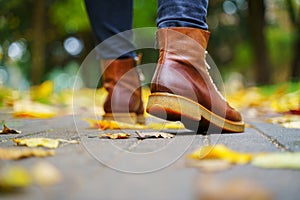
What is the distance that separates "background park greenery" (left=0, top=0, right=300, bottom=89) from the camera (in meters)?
7.86

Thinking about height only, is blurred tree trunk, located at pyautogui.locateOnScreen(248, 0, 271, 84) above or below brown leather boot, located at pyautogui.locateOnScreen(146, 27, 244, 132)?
below

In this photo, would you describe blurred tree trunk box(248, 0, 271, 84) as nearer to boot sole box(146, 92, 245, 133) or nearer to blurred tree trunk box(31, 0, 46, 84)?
blurred tree trunk box(31, 0, 46, 84)

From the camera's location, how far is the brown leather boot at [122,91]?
218cm

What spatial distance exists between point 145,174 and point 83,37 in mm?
10594

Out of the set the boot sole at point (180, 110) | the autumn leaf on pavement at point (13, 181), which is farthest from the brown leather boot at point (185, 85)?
the autumn leaf on pavement at point (13, 181)

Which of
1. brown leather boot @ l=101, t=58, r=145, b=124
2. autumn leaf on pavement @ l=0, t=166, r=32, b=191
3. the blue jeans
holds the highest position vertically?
the blue jeans

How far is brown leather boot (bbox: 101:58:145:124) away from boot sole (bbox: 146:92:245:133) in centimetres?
63

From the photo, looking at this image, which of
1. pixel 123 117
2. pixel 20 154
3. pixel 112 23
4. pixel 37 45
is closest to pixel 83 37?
pixel 37 45

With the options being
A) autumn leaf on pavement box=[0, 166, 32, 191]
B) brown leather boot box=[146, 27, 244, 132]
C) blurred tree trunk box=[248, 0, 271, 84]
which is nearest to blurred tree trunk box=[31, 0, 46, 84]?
blurred tree trunk box=[248, 0, 271, 84]

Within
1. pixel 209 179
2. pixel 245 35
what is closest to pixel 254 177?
pixel 209 179

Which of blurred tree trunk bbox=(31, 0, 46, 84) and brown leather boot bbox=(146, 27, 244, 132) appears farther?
blurred tree trunk bbox=(31, 0, 46, 84)

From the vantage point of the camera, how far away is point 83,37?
1127cm

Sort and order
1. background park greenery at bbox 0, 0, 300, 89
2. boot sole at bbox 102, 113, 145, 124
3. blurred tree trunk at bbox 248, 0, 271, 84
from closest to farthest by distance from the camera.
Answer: boot sole at bbox 102, 113, 145, 124 < background park greenery at bbox 0, 0, 300, 89 < blurred tree trunk at bbox 248, 0, 271, 84

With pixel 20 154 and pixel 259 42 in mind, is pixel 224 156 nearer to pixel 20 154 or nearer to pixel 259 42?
pixel 20 154
